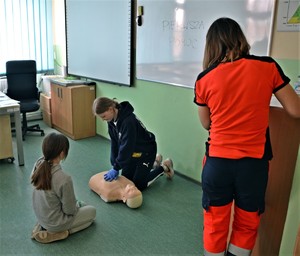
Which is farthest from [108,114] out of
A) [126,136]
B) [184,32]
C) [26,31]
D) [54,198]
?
[26,31]

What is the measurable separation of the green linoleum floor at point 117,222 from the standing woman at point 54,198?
0.23 ft

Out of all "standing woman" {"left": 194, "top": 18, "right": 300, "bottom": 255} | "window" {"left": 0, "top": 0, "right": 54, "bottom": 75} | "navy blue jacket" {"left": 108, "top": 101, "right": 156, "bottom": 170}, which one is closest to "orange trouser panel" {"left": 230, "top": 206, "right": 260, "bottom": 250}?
"standing woman" {"left": 194, "top": 18, "right": 300, "bottom": 255}

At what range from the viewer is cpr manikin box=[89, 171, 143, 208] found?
2502 millimetres

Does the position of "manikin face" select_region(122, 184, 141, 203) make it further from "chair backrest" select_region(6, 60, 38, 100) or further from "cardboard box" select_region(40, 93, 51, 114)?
"cardboard box" select_region(40, 93, 51, 114)

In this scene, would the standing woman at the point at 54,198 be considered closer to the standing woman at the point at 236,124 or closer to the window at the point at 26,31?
the standing woman at the point at 236,124

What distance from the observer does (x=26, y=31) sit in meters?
4.72

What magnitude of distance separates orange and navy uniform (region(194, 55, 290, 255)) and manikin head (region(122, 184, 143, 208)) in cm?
96

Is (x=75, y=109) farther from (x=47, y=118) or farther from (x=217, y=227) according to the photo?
(x=217, y=227)

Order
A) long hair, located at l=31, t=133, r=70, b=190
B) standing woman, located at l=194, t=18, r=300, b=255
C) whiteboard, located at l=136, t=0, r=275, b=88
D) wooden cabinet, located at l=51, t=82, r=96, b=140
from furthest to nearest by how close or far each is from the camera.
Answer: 1. wooden cabinet, located at l=51, t=82, r=96, b=140
2. whiteboard, located at l=136, t=0, r=275, b=88
3. long hair, located at l=31, t=133, r=70, b=190
4. standing woman, located at l=194, t=18, r=300, b=255

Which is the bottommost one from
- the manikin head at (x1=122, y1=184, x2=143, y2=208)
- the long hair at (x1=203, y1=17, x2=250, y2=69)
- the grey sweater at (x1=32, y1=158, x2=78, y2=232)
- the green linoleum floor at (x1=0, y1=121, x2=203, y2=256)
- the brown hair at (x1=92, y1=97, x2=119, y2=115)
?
the green linoleum floor at (x1=0, y1=121, x2=203, y2=256)

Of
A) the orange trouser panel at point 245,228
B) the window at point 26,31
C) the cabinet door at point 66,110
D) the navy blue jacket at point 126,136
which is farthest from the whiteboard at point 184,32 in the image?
the window at point 26,31

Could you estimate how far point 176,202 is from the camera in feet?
8.68

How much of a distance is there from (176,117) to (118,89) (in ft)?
3.42

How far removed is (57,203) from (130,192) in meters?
0.66
